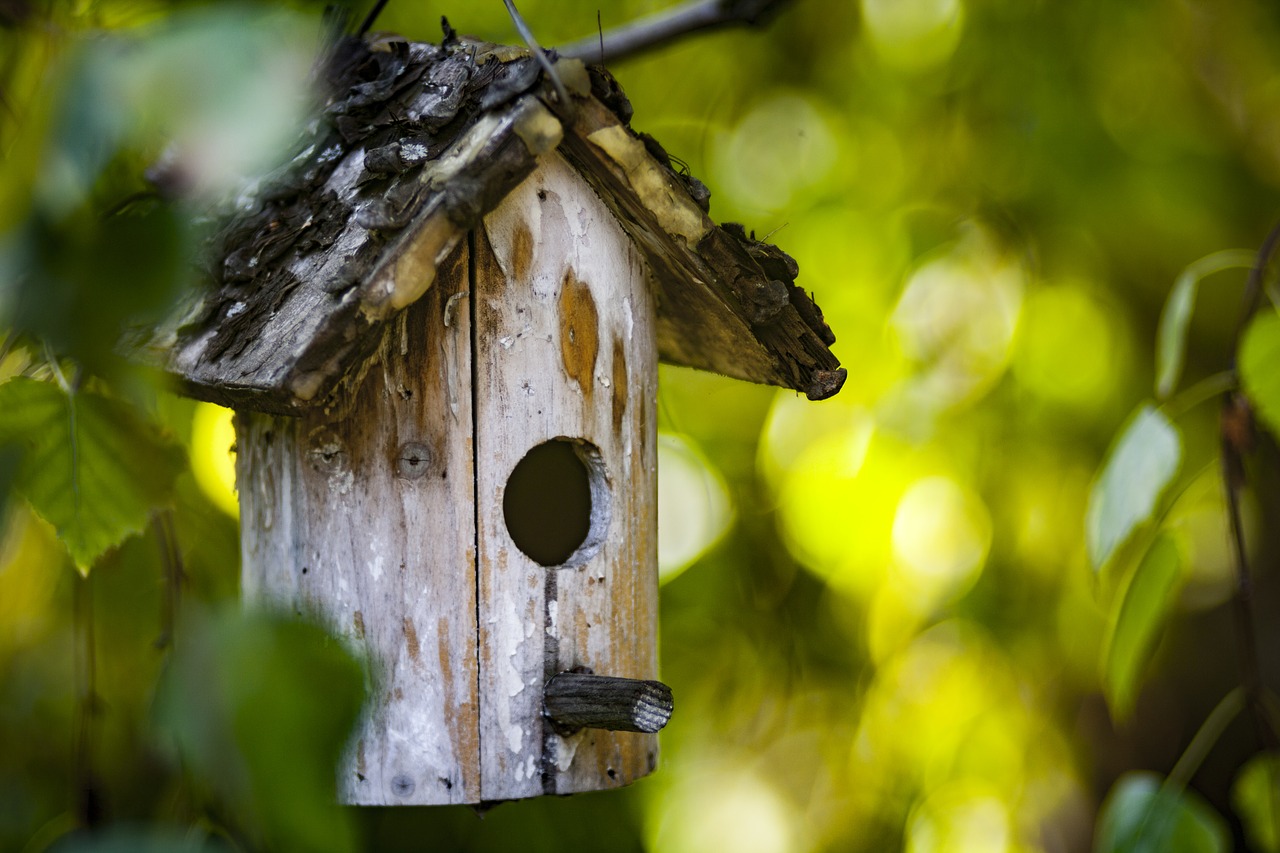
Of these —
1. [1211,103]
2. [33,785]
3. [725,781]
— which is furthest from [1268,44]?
[33,785]

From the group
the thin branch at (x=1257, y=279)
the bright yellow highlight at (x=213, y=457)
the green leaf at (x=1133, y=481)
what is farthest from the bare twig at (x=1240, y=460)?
the bright yellow highlight at (x=213, y=457)

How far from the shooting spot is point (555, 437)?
43.5 inches

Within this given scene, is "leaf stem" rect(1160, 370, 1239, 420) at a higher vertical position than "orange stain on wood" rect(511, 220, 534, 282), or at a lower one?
lower

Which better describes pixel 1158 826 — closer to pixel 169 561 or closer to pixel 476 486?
pixel 476 486

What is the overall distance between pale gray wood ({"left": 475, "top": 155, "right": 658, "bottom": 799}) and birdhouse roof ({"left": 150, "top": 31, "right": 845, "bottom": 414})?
0.18 feet

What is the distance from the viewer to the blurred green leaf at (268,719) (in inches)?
18.2

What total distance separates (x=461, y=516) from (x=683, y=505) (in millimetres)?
910

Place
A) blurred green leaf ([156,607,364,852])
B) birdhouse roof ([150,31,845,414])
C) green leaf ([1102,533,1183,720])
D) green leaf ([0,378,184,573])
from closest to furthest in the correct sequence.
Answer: blurred green leaf ([156,607,364,852])
green leaf ([0,378,184,573])
birdhouse roof ([150,31,845,414])
green leaf ([1102,533,1183,720])

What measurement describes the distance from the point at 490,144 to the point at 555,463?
0.41m

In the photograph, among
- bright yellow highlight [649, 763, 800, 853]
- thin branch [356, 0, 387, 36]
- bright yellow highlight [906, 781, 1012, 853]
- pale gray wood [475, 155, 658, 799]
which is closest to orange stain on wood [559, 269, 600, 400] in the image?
pale gray wood [475, 155, 658, 799]

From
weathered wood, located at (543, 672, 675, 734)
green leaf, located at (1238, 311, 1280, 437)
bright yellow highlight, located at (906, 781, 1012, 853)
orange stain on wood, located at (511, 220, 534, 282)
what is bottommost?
bright yellow highlight, located at (906, 781, 1012, 853)

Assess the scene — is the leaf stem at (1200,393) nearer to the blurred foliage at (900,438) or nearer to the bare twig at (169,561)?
the blurred foliage at (900,438)

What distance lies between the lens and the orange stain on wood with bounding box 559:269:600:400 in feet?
3.64

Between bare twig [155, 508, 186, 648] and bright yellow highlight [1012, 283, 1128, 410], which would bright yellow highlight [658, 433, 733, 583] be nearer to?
bright yellow highlight [1012, 283, 1128, 410]
